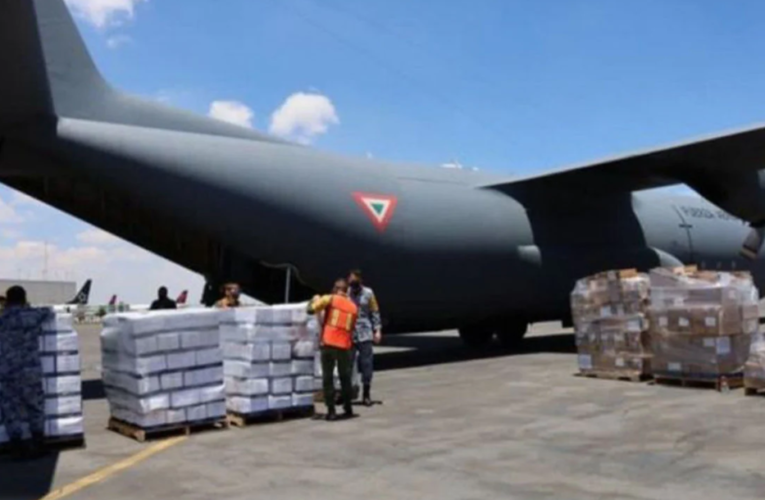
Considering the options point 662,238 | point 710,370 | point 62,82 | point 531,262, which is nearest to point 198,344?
point 62,82

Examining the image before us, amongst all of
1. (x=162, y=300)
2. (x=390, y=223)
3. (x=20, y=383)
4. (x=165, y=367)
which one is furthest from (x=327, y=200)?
(x=20, y=383)

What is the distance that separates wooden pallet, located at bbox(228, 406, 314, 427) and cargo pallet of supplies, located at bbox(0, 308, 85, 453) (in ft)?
6.32

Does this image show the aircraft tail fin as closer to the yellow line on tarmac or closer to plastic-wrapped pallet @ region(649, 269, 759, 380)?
the yellow line on tarmac

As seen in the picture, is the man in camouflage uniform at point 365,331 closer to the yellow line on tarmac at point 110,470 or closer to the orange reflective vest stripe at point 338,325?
the orange reflective vest stripe at point 338,325

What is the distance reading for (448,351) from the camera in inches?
782

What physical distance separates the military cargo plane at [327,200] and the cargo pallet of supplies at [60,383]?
12.2 feet

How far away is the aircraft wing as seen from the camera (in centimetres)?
1589

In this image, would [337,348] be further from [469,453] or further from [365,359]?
[469,453]

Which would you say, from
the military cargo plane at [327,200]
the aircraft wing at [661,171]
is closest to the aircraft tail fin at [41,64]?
the military cargo plane at [327,200]

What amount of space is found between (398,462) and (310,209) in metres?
7.29

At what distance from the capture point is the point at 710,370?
38.8ft

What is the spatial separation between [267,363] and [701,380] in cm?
659

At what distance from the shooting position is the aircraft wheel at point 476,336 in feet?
66.9

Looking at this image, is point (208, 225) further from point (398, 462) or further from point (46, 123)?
point (398, 462)
